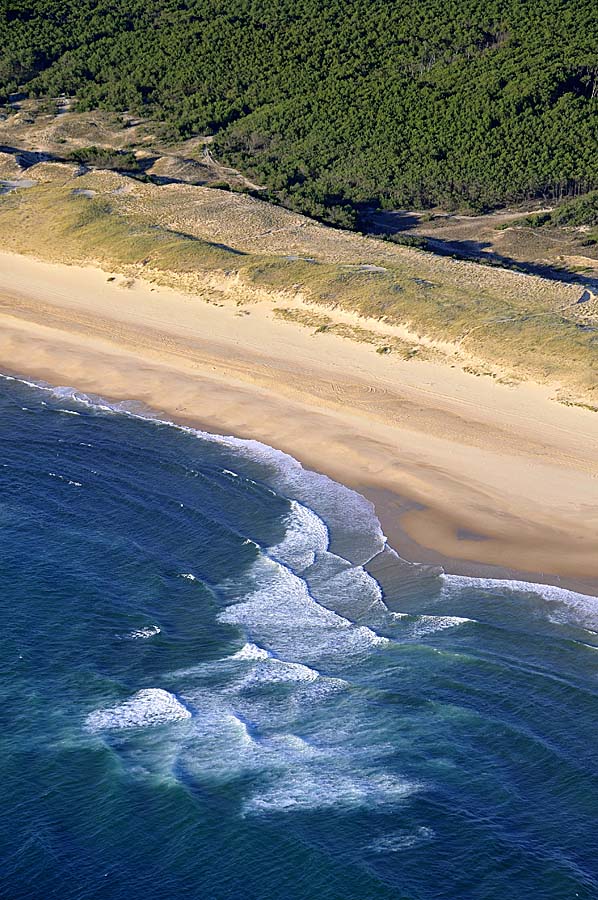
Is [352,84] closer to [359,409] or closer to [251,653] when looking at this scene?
[359,409]

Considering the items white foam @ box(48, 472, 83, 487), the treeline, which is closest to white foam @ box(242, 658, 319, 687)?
white foam @ box(48, 472, 83, 487)

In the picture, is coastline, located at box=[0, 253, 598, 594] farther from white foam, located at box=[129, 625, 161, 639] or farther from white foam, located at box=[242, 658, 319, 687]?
white foam, located at box=[129, 625, 161, 639]

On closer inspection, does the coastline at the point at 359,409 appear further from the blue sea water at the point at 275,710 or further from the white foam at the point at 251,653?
the white foam at the point at 251,653

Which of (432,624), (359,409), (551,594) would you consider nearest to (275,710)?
(432,624)

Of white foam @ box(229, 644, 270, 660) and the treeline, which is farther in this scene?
the treeline

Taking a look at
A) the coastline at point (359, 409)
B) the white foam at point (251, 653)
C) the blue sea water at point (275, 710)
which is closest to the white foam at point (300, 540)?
the blue sea water at point (275, 710)
